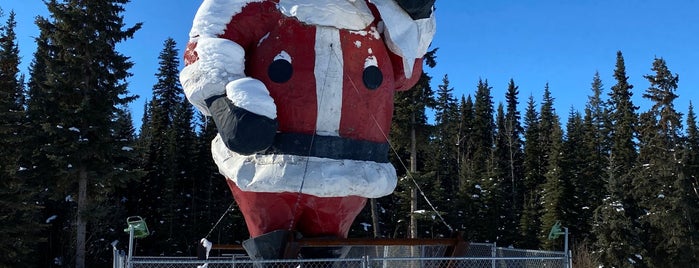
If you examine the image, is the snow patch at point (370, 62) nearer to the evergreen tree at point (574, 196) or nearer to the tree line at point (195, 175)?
the tree line at point (195, 175)

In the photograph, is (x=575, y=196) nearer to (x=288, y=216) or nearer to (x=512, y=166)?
(x=512, y=166)

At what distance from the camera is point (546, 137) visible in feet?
141

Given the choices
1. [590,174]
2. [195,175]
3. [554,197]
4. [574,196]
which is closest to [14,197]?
[195,175]

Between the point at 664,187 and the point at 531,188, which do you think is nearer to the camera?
the point at 664,187

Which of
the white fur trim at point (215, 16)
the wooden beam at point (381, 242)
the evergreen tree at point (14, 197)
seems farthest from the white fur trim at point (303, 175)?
the evergreen tree at point (14, 197)

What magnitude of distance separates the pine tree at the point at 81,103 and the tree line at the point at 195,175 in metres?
0.03

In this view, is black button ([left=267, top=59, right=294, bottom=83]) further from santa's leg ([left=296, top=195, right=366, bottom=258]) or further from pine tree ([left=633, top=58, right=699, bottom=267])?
pine tree ([left=633, top=58, right=699, bottom=267])

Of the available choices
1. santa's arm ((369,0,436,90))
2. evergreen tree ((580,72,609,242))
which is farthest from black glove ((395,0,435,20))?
evergreen tree ((580,72,609,242))

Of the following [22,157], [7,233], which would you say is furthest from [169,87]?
[7,233]

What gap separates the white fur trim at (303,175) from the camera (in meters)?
4.77

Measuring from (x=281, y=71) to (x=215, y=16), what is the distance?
0.67 m

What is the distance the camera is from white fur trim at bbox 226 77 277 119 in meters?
4.46

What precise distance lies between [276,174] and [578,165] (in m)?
30.2

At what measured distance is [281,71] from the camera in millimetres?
4992
